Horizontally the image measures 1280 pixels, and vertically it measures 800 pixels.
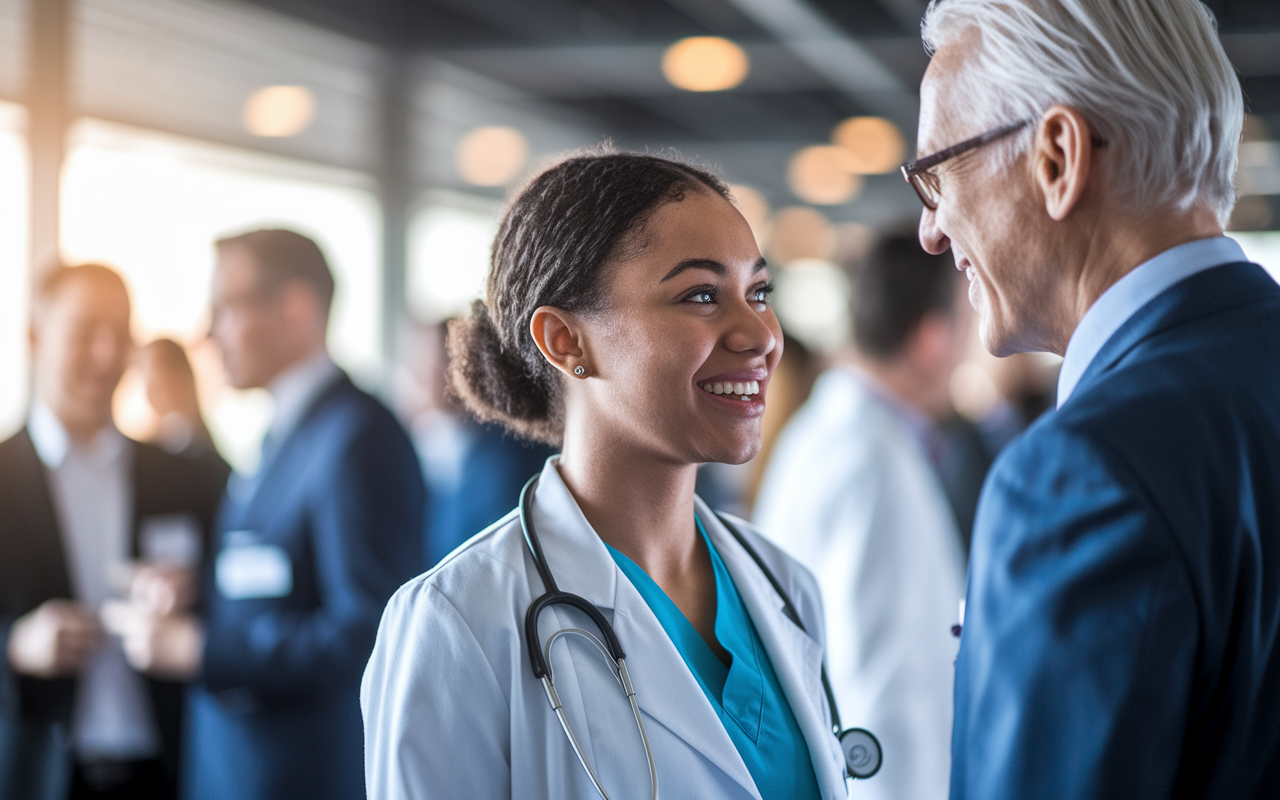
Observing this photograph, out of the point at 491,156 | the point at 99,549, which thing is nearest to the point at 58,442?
the point at 99,549

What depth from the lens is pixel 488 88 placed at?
8211 millimetres

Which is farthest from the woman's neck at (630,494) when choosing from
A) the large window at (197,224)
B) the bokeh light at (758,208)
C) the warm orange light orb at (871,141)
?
the bokeh light at (758,208)

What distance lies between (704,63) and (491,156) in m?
2.12

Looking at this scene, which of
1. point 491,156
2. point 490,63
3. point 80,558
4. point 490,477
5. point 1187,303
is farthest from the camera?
point 491,156

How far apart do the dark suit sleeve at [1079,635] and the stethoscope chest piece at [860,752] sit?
0.45m

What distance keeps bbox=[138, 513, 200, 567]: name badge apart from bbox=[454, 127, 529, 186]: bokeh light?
617 centimetres

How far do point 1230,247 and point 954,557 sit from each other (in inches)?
70.4

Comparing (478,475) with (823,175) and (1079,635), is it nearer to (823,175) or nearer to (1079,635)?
(1079,635)

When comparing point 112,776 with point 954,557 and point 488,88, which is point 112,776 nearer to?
point 954,557

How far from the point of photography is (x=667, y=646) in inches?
48.7

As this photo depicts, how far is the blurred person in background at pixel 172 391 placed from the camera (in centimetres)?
371

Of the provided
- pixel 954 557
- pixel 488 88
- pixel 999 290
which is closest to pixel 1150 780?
pixel 999 290

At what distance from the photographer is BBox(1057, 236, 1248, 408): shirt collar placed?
1070 millimetres

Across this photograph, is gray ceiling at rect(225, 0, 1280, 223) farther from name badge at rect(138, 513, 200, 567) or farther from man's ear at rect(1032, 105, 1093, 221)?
man's ear at rect(1032, 105, 1093, 221)
